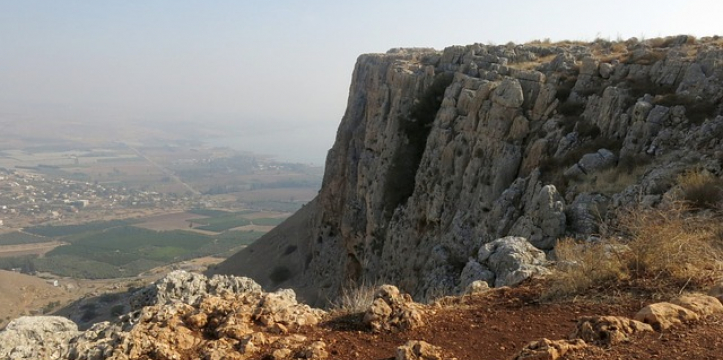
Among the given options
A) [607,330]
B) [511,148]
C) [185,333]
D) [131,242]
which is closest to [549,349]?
[607,330]

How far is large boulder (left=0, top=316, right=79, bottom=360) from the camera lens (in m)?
5.80

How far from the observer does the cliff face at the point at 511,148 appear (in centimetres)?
1334

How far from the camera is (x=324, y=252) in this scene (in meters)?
40.0

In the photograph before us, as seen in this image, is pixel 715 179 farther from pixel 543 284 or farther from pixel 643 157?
pixel 543 284

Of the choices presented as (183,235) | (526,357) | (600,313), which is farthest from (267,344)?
(183,235)

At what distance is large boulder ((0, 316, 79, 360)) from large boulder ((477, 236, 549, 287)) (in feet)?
24.6

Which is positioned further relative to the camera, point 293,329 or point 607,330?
point 293,329

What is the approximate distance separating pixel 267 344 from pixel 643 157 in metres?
13.4

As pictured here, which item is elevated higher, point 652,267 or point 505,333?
point 652,267

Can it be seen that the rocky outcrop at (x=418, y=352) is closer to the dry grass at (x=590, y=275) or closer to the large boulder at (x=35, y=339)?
the dry grass at (x=590, y=275)

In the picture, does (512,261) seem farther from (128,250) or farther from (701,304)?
(128,250)

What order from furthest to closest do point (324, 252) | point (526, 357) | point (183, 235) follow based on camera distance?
point (183, 235)
point (324, 252)
point (526, 357)

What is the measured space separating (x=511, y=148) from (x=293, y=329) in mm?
15649

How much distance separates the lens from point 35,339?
6.30 m
